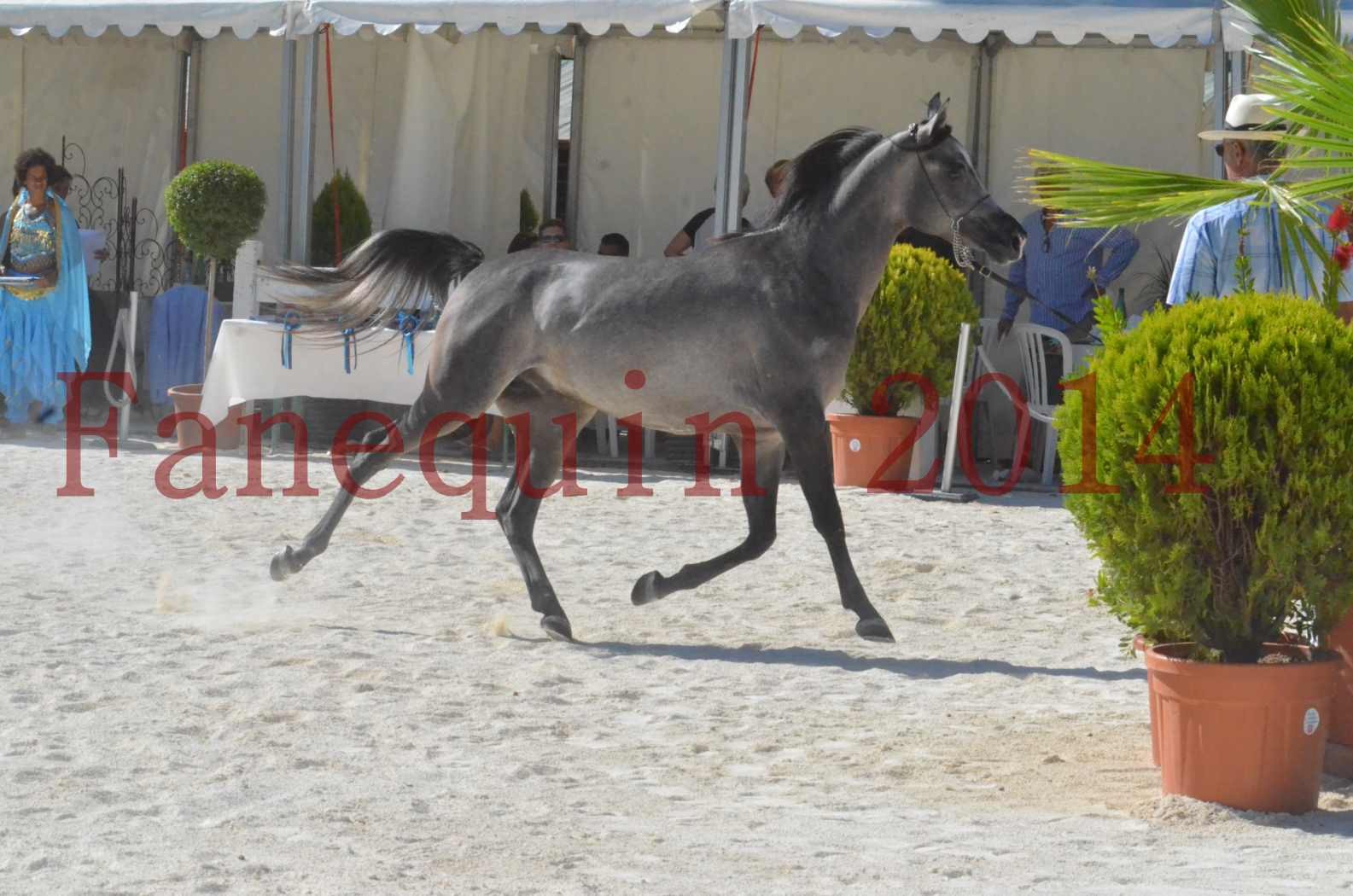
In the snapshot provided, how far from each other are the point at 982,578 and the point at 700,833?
3941 mm

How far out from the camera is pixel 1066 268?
11867 mm

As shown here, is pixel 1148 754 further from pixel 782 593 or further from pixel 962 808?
pixel 782 593

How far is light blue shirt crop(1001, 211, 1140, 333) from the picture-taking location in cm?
1175

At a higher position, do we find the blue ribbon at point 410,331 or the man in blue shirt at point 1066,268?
the man in blue shirt at point 1066,268

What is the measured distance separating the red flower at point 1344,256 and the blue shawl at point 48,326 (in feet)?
29.8

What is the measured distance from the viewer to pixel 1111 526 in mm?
4465

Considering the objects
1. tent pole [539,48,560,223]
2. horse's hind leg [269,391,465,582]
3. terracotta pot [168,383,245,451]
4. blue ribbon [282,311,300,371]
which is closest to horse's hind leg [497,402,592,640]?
horse's hind leg [269,391,465,582]

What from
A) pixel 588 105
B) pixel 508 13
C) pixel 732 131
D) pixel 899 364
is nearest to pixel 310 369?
pixel 508 13

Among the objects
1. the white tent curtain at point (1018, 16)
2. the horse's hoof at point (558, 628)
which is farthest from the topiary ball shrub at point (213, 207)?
the horse's hoof at point (558, 628)

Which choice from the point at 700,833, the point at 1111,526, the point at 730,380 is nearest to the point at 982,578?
the point at 730,380

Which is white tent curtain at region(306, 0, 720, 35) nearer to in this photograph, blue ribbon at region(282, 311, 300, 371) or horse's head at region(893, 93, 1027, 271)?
blue ribbon at region(282, 311, 300, 371)

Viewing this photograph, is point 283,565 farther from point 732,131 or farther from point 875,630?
point 732,131

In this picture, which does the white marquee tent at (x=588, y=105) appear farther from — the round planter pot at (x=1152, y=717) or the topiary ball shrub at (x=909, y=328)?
the round planter pot at (x=1152, y=717)

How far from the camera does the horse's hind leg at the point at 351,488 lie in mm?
6910
